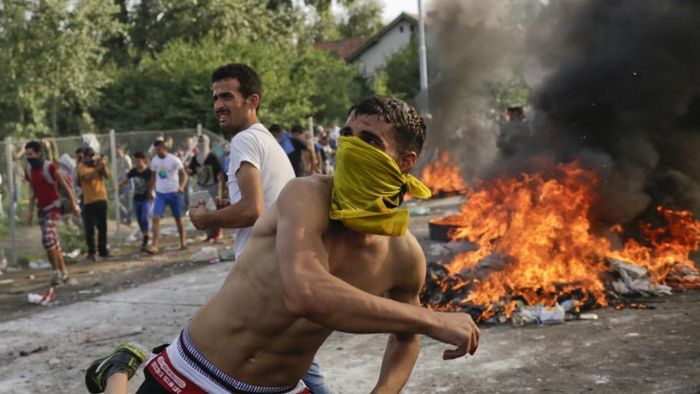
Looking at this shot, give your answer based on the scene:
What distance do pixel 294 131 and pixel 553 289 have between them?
262 inches

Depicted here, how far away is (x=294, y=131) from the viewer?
12.7 m

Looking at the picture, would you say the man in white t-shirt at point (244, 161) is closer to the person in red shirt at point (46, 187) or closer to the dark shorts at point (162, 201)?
the person in red shirt at point (46, 187)

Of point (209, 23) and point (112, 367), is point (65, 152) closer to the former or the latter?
point (112, 367)

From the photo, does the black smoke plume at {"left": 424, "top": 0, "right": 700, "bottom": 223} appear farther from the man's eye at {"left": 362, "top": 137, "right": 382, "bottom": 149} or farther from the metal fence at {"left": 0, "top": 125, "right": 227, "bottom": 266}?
the man's eye at {"left": 362, "top": 137, "right": 382, "bottom": 149}

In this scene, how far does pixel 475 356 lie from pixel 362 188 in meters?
3.90

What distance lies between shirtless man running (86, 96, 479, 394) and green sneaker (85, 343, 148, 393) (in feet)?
0.95

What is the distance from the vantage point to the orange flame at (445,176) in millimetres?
17297

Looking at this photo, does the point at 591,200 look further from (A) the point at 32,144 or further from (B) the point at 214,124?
(B) the point at 214,124

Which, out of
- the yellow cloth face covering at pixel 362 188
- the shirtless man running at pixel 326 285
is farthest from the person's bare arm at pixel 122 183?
the yellow cloth face covering at pixel 362 188

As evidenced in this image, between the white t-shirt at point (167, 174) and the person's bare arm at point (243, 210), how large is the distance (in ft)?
27.4

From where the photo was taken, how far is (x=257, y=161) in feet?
12.2

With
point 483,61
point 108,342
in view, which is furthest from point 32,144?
point 483,61

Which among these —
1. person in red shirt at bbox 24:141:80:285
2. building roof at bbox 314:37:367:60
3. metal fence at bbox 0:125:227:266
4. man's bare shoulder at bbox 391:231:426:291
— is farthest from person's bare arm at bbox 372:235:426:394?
building roof at bbox 314:37:367:60

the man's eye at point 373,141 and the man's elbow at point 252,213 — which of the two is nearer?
the man's eye at point 373,141
